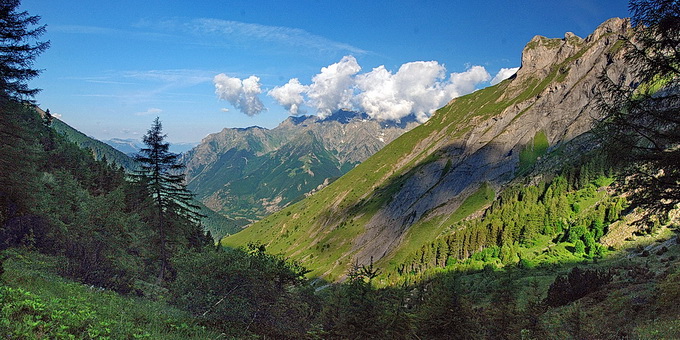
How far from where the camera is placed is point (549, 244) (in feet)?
216

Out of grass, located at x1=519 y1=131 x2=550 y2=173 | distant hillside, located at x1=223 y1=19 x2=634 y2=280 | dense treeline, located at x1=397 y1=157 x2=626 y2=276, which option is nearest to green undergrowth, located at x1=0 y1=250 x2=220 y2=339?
dense treeline, located at x1=397 y1=157 x2=626 y2=276

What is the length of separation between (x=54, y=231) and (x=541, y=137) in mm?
179385

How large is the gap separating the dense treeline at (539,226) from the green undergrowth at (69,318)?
60.6 m

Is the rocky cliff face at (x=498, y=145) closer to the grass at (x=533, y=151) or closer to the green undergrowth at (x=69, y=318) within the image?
the grass at (x=533, y=151)

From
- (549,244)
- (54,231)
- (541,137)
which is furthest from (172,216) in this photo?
(541,137)

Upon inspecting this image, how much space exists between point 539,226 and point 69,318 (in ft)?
271

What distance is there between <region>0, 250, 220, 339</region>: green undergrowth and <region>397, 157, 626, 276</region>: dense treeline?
60584 millimetres

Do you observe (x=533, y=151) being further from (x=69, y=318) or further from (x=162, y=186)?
(x=69, y=318)

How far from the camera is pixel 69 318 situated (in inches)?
372

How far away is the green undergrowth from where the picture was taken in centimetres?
852

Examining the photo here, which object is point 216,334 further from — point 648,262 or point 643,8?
point 648,262

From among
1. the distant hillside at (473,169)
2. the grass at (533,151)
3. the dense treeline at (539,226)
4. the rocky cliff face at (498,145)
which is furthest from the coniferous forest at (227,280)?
the grass at (533,151)

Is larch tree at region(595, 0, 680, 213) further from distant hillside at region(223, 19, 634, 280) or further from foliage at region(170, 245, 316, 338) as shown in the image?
distant hillside at region(223, 19, 634, 280)

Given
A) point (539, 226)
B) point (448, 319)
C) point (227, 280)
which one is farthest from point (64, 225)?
point (539, 226)
